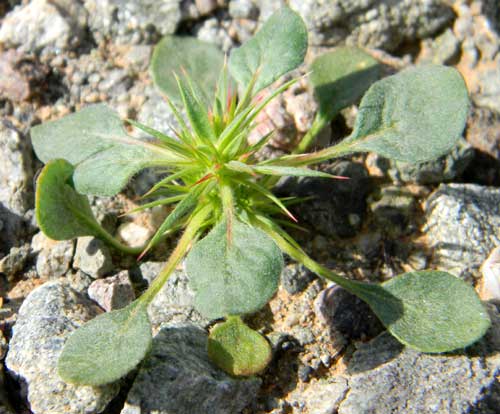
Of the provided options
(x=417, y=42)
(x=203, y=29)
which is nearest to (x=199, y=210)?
(x=203, y=29)

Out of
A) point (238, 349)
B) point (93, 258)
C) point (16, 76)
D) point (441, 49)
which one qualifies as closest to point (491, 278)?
point (238, 349)

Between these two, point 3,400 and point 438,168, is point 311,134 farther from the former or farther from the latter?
point 3,400

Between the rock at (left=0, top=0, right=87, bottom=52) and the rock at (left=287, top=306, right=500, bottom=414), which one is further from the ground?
the rock at (left=0, top=0, right=87, bottom=52)

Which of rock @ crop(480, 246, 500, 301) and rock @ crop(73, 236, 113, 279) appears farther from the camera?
rock @ crop(73, 236, 113, 279)

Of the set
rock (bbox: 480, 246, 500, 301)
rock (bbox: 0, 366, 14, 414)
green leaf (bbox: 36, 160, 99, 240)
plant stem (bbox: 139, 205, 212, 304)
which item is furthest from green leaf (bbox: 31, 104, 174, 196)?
rock (bbox: 480, 246, 500, 301)

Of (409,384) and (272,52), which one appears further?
(272,52)

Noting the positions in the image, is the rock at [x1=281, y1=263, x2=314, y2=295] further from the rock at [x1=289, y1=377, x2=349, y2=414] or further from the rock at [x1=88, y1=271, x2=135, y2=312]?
the rock at [x1=88, y1=271, x2=135, y2=312]

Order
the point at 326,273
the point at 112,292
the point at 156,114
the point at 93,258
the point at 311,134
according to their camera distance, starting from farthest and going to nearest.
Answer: the point at 156,114
the point at 311,134
the point at 93,258
the point at 112,292
the point at 326,273
